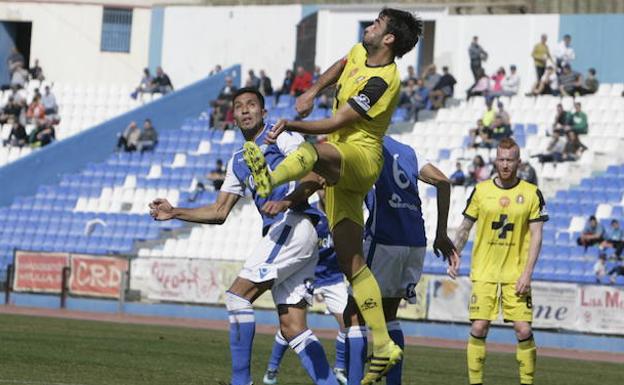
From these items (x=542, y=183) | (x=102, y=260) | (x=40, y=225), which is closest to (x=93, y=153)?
(x=40, y=225)

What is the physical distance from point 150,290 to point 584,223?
9.63 m

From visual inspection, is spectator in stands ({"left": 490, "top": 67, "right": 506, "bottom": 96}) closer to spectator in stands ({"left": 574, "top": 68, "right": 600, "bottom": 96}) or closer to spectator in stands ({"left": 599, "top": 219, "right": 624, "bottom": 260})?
spectator in stands ({"left": 574, "top": 68, "right": 600, "bottom": 96})

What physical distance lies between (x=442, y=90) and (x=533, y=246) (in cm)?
2412

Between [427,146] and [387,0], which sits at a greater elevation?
[387,0]

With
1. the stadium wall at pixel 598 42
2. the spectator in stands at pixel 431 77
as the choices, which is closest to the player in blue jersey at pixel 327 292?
the spectator in stands at pixel 431 77

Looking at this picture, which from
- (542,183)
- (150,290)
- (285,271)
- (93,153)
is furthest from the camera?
(93,153)

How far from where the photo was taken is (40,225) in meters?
36.8

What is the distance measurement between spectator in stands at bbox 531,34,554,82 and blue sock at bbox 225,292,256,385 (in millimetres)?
26485

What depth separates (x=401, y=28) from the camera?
1042 centimetres

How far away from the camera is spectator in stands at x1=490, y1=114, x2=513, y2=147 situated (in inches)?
1324

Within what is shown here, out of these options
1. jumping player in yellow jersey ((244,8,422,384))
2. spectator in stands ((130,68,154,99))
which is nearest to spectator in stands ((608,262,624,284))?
jumping player in yellow jersey ((244,8,422,384))

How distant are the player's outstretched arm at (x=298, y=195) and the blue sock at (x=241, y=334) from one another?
89 cm

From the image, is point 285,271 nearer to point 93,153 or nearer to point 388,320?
point 388,320

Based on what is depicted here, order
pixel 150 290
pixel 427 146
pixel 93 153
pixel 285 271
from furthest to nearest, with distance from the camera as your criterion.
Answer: pixel 93 153, pixel 427 146, pixel 150 290, pixel 285 271
